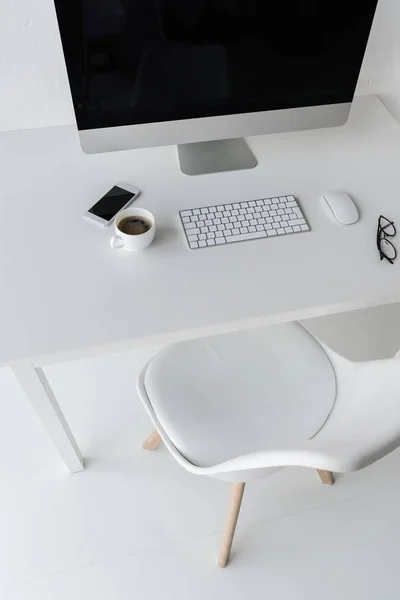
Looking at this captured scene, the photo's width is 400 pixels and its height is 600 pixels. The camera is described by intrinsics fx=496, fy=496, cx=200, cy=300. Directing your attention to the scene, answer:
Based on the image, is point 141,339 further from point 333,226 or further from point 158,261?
point 333,226

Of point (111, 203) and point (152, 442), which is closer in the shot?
point (111, 203)

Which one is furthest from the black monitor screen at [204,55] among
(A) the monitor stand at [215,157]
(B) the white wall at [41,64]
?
(B) the white wall at [41,64]

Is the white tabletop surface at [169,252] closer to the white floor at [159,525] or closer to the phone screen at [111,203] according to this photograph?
the phone screen at [111,203]

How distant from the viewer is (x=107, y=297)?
3.04ft

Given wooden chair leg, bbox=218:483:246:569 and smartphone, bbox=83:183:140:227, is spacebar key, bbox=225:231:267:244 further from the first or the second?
wooden chair leg, bbox=218:483:246:569

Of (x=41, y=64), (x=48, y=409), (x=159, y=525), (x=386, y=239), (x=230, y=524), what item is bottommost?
(x=159, y=525)

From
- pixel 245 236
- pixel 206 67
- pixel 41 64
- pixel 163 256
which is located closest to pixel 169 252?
pixel 163 256

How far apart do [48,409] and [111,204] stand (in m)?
0.48

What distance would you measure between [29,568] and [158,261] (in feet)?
2.82

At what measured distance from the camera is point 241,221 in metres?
1.04

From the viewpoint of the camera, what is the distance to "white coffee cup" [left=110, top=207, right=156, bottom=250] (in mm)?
975

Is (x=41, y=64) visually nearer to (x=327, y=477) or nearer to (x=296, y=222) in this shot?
(x=296, y=222)

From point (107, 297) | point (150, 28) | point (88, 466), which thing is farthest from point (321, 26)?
point (88, 466)

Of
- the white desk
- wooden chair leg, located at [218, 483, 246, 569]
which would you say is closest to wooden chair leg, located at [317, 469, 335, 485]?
wooden chair leg, located at [218, 483, 246, 569]
